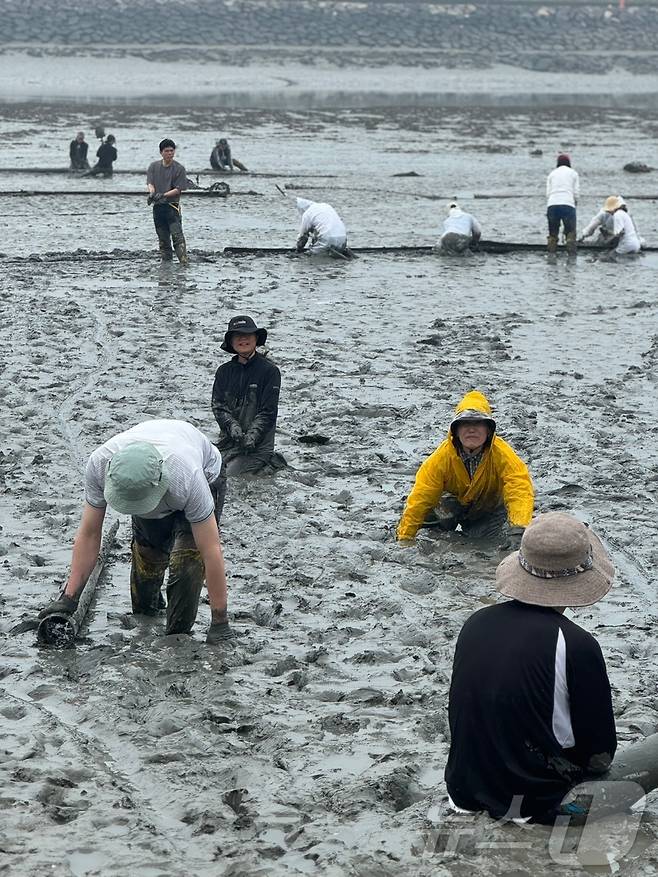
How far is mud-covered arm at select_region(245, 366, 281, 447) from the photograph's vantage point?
31.1ft

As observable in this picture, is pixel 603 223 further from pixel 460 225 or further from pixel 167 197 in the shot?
pixel 167 197

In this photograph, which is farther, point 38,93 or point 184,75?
point 184,75

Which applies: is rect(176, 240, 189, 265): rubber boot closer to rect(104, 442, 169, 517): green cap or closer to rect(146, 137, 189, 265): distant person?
rect(146, 137, 189, 265): distant person

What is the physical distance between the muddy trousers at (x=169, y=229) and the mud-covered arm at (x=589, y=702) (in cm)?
1349

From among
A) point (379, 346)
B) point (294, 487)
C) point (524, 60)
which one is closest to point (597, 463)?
point (294, 487)

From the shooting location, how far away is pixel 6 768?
5492 mm

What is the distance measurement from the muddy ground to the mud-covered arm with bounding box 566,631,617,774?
1.14 feet

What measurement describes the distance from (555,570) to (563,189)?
15395 millimetres

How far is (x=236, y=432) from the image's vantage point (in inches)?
376

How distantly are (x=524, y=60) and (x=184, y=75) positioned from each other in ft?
55.7

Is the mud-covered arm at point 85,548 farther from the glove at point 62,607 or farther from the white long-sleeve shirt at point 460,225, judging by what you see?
the white long-sleeve shirt at point 460,225

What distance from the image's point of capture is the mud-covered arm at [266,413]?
949 centimetres

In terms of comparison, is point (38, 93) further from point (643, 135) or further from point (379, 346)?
point (379, 346)

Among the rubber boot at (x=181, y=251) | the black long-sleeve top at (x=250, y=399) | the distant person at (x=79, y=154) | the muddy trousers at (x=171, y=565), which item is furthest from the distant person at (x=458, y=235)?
the muddy trousers at (x=171, y=565)
